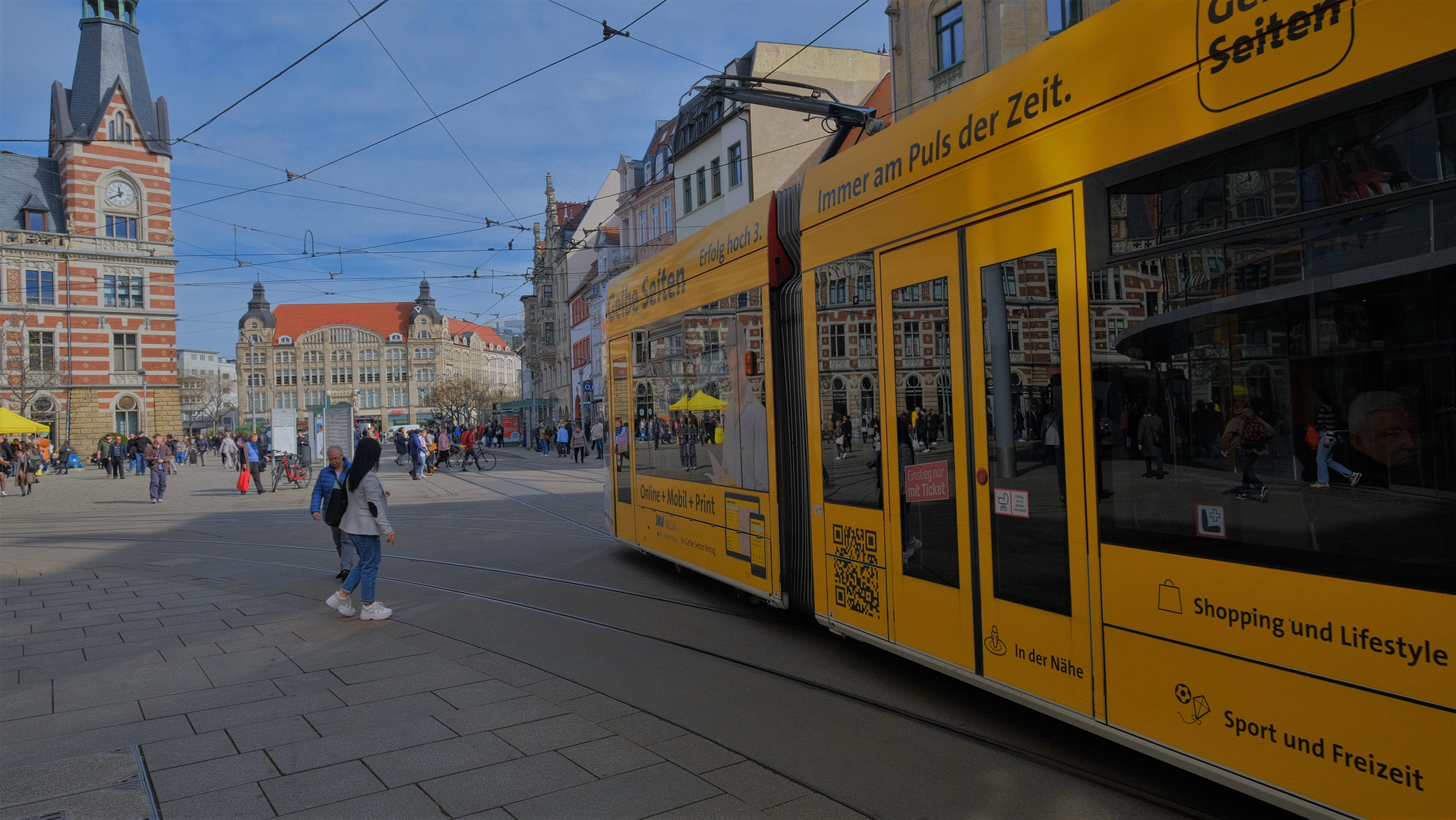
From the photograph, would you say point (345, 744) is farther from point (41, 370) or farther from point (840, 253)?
point (41, 370)

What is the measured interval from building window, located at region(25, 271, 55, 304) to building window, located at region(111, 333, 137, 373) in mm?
3901

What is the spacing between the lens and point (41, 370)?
49.4 m

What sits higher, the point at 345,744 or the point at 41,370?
the point at 41,370

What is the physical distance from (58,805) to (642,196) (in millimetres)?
A: 45954

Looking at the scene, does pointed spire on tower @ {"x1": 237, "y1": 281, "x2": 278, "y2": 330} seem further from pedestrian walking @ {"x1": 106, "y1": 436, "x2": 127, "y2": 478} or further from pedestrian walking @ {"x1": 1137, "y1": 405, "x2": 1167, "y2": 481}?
pedestrian walking @ {"x1": 1137, "y1": 405, "x2": 1167, "y2": 481}

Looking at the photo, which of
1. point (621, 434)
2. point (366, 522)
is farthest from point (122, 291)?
point (366, 522)

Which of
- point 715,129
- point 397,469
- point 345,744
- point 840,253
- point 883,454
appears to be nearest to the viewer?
point 345,744

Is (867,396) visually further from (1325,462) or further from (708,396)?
(1325,462)

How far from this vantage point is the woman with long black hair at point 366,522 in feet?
26.0

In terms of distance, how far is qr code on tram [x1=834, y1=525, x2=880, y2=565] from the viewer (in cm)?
552

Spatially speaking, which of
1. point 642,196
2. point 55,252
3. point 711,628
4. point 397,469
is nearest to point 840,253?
point 711,628

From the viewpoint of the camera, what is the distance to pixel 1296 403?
307cm

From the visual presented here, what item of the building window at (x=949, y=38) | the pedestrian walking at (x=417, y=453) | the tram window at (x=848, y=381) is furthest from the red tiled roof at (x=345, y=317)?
the tram window at (x=848, y=381)

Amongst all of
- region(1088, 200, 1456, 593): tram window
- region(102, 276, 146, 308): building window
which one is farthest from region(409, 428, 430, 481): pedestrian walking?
region(102, 276, 146, 308): building window
